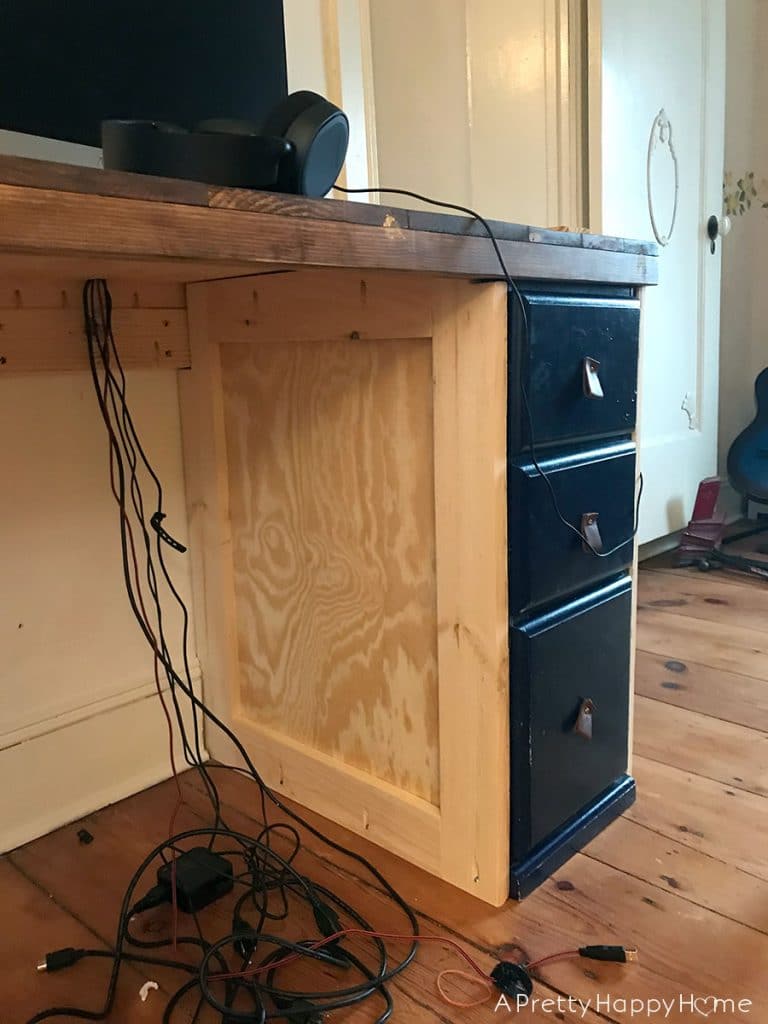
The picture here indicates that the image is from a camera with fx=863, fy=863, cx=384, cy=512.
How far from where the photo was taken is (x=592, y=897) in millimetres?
1015

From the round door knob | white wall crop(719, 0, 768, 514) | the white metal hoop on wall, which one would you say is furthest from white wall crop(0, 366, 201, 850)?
white wall crop(719, 0, 768, 514)

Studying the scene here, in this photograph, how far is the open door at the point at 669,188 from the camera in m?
1.99

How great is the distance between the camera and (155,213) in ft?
1.89

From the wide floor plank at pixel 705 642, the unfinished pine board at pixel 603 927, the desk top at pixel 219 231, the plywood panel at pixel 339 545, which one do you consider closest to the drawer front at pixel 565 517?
the plywood panel at pixel 339 545

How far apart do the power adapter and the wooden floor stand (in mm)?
72

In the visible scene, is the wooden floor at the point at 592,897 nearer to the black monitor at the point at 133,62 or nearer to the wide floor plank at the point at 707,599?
the wide floor plank at the point at 707,599

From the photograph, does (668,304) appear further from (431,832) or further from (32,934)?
(32,934)

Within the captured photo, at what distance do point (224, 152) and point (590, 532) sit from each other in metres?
0.60

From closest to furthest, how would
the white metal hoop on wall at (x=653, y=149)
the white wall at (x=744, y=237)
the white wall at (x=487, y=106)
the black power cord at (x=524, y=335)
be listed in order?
the black power cord at (x=524, y=335) → the white wall at (x=487, y=106) → the white metal hoop on wall at (x=653, y=149) → the white wall at (x=744, y=237)

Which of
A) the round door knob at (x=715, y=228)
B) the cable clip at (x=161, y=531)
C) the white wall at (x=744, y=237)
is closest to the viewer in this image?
the cable clip at (x=161, y=531)

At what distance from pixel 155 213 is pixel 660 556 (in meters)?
2.25

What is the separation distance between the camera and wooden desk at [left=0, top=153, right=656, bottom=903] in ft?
2.97

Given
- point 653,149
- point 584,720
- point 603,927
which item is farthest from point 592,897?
point 653,149

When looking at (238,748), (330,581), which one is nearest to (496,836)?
(330,581)
